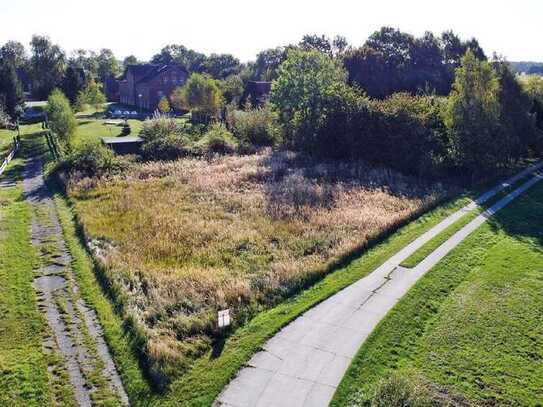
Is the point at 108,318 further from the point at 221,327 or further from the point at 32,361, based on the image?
the point at 221,327

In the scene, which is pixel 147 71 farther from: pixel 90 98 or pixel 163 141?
pixel 163 141

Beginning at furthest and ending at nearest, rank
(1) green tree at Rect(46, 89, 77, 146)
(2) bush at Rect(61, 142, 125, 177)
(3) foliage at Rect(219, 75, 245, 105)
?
(3) foliage at Rect(219, 75, 245, 105) < (1) green tree at Rect(46, 89, 77, 146) < (2) bush at Rect(61, 142, 125, 177)

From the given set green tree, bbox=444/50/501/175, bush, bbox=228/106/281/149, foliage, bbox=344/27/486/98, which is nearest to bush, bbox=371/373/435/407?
green tree, bbox=444/50/501/175

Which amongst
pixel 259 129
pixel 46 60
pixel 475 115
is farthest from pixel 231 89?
pixel 475 115

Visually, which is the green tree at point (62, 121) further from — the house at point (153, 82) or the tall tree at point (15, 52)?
the tall tree at point (15, 52)

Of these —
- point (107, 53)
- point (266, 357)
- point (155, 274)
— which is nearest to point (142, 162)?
point (155, 274)

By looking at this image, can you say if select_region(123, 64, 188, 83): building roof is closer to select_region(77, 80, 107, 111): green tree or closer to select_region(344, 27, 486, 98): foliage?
select_region(77, 80, 107, 111): green tree
